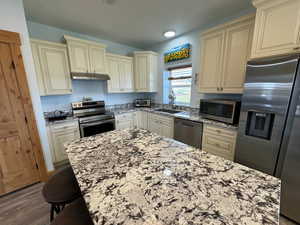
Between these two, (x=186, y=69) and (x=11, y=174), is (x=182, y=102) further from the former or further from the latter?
(x=11, y=174)

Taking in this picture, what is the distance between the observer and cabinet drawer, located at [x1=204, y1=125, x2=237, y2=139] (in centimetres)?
191

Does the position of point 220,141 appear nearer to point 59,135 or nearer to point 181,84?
point 181,84

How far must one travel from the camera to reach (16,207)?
5.35 ft

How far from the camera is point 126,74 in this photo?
3.45 metres

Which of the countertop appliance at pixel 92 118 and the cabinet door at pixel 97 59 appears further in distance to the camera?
the cabinet door at pixel 97 59

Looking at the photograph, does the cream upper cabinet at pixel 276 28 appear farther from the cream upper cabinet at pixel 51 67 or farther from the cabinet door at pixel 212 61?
the cream upper cabinet at pixel 51 67

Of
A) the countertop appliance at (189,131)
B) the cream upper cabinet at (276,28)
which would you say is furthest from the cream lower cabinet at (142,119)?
the cream upper cabinet at (276,28)

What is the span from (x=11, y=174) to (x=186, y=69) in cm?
374

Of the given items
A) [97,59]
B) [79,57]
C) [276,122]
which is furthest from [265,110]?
[79,57]

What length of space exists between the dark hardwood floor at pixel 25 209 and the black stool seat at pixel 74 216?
1.03m

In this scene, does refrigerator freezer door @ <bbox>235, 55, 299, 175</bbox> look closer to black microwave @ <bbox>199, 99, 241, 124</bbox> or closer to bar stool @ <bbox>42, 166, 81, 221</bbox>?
black microwave @ <bbox>199, 99, 241, 124</bbox>

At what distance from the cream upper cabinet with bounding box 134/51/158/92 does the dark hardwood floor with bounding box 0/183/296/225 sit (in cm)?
295

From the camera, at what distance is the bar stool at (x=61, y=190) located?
3.13 feet

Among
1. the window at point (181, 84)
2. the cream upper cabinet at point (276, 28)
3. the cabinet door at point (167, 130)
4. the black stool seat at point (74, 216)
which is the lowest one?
the cabinet door at point (167, 130)
